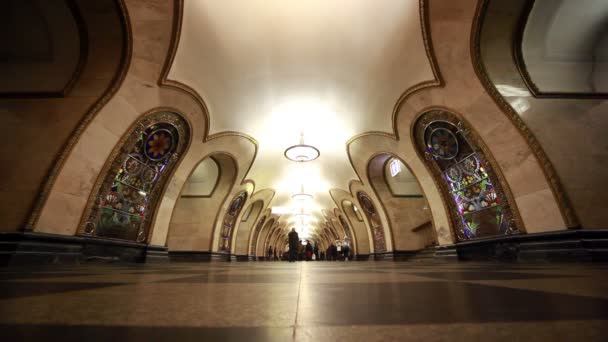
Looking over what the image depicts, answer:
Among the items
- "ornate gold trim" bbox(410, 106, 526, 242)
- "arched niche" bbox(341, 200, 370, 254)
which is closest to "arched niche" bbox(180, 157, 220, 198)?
"ornate gold trim" bbox(410, 106, 526, 242)

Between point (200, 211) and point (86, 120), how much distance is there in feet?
20.9

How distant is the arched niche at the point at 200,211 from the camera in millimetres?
10586

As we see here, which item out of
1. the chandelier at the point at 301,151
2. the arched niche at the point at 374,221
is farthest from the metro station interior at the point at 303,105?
the arched niche at the point at 374,221

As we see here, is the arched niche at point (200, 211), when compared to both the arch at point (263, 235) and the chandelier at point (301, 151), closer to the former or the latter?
the chandelier at point (301, 151)

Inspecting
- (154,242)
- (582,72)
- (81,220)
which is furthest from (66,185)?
(582,72)

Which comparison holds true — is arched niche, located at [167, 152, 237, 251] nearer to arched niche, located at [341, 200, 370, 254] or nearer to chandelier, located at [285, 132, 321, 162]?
chandelier, located at [285, 132, 321, 162]

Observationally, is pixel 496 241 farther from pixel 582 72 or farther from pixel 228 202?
pixel 228 202

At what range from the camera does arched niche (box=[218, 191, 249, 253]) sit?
1180cm

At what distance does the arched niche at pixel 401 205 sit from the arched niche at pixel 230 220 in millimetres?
5530

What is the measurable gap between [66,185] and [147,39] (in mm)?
2918

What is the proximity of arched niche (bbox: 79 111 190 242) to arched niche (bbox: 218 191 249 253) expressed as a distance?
4.65 meters

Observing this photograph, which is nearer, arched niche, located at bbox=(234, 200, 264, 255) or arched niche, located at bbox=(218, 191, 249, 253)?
arched niche, located at bbox=(218, 191, 249, 253)

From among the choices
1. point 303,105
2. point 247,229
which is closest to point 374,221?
point 303,105

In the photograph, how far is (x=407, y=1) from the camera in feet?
17.0
